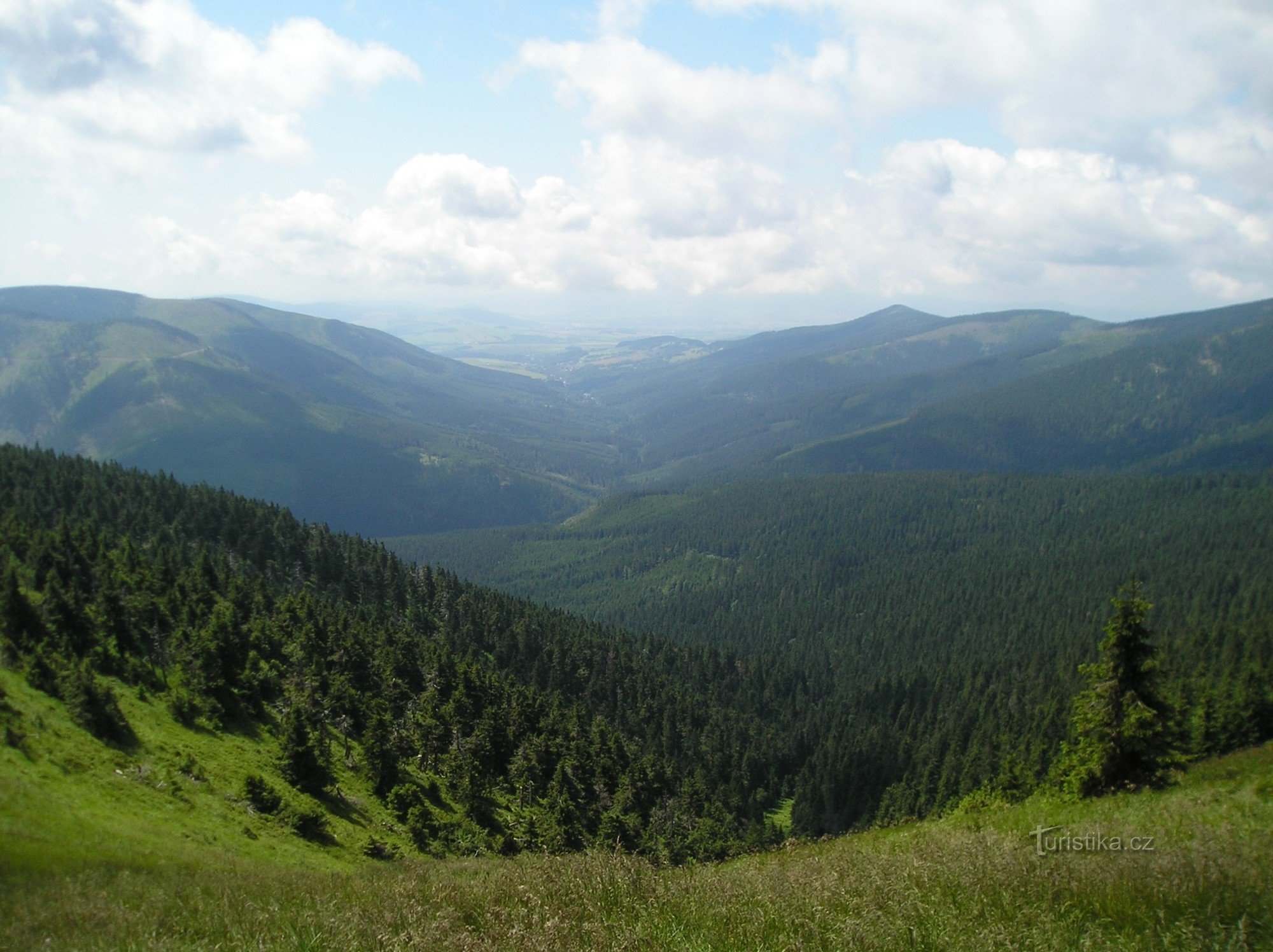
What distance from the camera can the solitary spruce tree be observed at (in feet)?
80.2

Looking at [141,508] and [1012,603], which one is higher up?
[141,508]

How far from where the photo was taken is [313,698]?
157 feet

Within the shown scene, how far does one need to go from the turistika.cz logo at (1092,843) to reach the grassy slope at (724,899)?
37 cm

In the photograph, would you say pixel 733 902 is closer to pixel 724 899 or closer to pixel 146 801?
pixel 724 899

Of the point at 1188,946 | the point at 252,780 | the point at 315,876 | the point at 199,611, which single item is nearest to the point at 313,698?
the point at 199,611

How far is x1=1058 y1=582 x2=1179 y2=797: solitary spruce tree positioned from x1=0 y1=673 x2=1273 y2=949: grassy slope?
10620mm

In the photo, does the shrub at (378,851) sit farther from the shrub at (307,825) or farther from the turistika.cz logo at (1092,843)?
the turistika.cz logo at (1092,843)

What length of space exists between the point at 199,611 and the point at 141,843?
1353 inches

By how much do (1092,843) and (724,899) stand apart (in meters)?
6.99

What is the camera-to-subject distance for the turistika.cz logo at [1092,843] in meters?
10.7

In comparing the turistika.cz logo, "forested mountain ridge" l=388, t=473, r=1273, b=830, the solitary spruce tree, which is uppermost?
the turistika.cz logo

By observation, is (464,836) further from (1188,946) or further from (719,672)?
(719,672)

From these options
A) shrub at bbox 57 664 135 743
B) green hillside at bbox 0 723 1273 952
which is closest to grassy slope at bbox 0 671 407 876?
shrub at bbox 57 664 135 743

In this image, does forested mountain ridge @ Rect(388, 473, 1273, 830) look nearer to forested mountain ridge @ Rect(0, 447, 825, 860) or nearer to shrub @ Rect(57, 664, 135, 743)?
forested mountain ridge @ Rect(0, 447, 825, 860)
